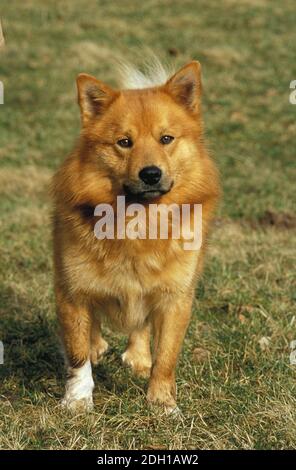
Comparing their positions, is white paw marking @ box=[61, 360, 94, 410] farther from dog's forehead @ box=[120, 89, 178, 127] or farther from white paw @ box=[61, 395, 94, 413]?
dog's forehead @ box=[120, 89, 178, 127]

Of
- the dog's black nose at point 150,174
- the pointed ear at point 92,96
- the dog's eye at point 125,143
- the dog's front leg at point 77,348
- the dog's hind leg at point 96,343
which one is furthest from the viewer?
the dog's hind leg at point 96,343

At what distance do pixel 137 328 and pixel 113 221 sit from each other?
69 centimetres

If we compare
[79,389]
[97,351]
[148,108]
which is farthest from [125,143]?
[97,351]

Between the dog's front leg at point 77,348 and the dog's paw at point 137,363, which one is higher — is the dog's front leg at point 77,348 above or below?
above

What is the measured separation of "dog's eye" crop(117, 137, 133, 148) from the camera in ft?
11.5

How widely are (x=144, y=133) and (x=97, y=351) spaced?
1437 millimetres

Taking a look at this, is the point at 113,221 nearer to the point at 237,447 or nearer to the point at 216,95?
the point at 237,447

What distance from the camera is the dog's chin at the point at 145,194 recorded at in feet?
11.3

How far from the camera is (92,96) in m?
3.69

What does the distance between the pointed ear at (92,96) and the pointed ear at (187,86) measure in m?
0.29

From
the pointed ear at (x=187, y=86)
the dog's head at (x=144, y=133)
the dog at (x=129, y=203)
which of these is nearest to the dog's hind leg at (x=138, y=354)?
the dog at (x=129, y=203)

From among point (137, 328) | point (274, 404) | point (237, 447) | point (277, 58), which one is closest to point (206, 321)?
point (137, 328)

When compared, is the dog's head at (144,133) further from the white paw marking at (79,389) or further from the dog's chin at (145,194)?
the white paw marking at (79,389)

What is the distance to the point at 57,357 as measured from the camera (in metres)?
4.43
